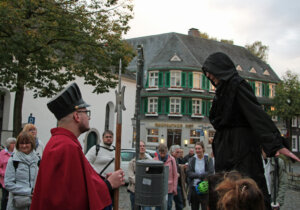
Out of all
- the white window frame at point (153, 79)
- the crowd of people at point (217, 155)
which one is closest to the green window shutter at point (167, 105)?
the white window frame at point (153, 79)

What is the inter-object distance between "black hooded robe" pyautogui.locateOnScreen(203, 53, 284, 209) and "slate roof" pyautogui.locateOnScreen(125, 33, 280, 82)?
36322 millimetres

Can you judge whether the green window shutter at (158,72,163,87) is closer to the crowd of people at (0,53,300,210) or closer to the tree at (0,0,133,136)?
the tree at (0,0,133,136)

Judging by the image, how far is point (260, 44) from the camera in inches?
2234

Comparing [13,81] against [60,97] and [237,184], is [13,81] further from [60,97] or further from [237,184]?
[237,184]

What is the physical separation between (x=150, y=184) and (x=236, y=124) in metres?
4.39

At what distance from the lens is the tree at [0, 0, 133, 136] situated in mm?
13453

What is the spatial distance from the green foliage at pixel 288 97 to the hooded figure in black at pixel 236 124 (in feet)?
133

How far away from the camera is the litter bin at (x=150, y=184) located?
23.0ft

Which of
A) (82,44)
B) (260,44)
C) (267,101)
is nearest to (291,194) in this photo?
(82,44)

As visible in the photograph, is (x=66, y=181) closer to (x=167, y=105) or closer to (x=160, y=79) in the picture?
(x=167, y=105)

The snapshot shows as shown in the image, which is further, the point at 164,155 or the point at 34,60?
the point at 34,60

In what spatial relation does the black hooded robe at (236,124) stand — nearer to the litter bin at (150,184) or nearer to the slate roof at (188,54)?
the litter bin at (150,184)

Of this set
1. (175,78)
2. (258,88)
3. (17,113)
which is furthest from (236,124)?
(258,88)

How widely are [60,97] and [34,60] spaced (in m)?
12.7
